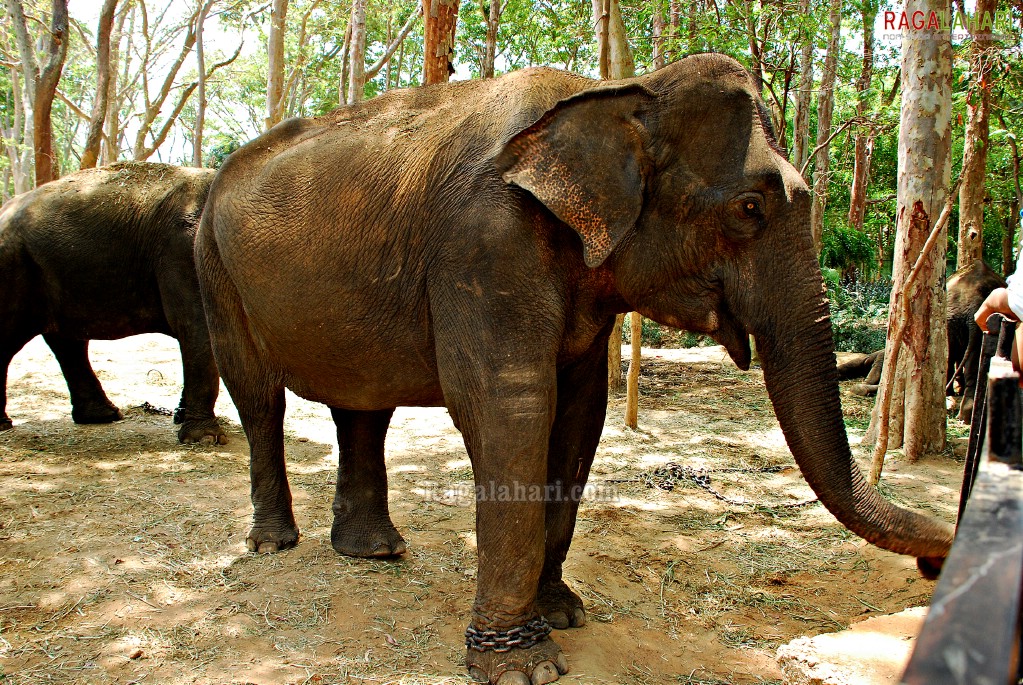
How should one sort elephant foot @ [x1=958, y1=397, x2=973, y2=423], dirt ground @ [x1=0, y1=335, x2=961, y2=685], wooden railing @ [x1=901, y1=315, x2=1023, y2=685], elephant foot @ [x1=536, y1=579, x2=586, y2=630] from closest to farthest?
wooden railing @ [x1=901, y1=315, x2=1023, y2=685], dirt ground @ [x1=0, y1=335, x2=961, y2=685], elephant foot @ [x1=536, y1=579, x2=586, y2=630], elephant foot @ [x1=958, y1=397, x2=973, y2=423]

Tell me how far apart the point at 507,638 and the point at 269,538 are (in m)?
2.08

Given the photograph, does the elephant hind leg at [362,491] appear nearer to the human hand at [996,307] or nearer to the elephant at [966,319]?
the human hand at [996,307]

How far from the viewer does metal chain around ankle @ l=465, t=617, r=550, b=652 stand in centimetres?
360

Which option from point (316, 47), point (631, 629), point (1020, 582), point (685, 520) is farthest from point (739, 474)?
point (316, 47)

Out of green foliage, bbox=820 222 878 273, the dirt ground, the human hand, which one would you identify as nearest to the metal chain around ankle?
the dirt ground

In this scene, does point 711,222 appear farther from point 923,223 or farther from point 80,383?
point 80,383

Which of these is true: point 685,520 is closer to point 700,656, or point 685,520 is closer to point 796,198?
point 700,656

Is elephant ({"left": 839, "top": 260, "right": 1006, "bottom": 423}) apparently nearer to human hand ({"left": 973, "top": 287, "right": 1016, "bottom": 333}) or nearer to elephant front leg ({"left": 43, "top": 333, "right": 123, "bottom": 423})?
human hand ({"left": 973, "top": 287, "right": 1016, "bottom": 333})

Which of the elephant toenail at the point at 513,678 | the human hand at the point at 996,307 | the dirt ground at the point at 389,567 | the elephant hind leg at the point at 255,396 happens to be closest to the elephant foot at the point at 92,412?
the dirt ground at the point at 389,567

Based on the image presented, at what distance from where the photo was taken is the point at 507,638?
11.8ft

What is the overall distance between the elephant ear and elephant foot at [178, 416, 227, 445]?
514cm

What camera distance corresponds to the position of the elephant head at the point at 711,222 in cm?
327

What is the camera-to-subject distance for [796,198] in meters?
3.35

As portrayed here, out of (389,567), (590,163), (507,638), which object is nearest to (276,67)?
(389,567)
